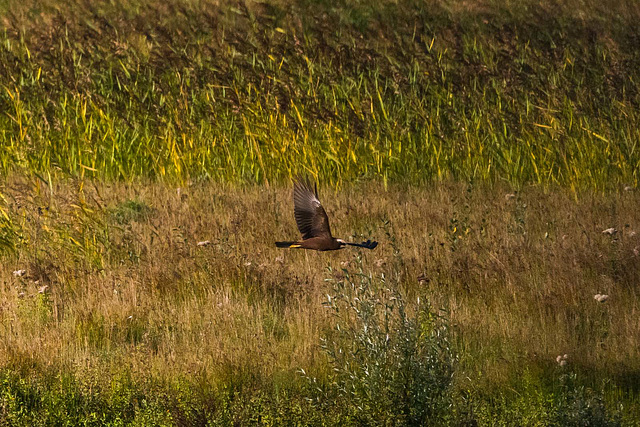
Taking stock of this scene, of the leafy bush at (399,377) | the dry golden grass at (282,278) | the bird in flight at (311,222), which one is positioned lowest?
the dry golden grass at (282,278)

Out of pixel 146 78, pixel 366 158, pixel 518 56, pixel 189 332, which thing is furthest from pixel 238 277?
pixel 518 56

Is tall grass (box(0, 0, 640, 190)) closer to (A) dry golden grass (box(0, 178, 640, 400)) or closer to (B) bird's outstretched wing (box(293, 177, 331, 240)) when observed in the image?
(A) dry golden grass (box(0, 178, 640, 400))

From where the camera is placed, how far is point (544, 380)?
14.8ft

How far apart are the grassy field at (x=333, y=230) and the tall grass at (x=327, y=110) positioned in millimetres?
40

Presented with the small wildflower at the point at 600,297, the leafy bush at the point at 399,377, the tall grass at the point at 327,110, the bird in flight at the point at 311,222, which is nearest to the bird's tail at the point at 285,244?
the bird in flight at the point at 311,222

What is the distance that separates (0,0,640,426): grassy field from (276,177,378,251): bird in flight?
13.6 inches

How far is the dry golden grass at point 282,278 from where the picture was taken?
4785mm

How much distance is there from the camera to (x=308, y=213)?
4.97 m

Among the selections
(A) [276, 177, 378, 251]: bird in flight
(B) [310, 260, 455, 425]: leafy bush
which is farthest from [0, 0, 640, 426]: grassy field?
(A) [276, 177, 378, 251]: bird in flight

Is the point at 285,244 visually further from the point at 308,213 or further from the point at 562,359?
the point at 562,359

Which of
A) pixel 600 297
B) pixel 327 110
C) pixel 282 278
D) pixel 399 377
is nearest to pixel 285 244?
pixel 399 377

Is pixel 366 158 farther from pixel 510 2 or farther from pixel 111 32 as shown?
pixel 510 2

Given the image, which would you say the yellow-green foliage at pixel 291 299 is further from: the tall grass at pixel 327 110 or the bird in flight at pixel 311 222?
the tall grass at pixel 327 110

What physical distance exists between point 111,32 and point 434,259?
Result: 709 cm
